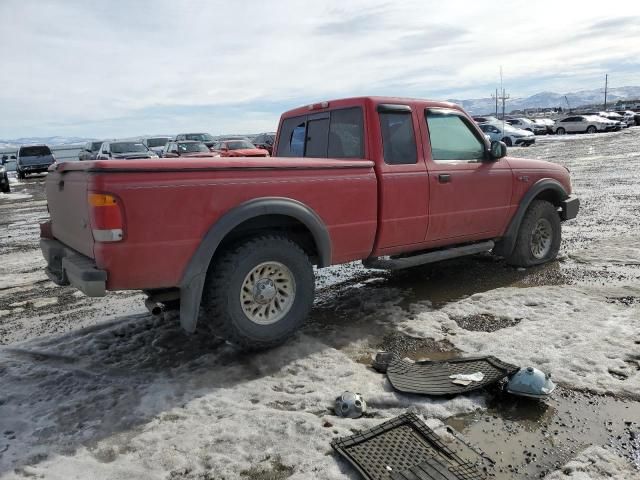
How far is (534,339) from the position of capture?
397 centimetres

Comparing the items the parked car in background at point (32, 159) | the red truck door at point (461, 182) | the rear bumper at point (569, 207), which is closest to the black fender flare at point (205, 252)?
the red truck door at point (461, 182)

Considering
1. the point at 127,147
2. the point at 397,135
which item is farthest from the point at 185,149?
the point at 397,135

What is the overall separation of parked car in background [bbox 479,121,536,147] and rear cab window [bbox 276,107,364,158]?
25548mm

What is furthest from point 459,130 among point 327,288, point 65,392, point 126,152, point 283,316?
point 126,152

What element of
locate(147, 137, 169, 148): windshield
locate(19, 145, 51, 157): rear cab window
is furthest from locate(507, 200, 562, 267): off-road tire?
locate(19, 145, 51, 157): rear cab window

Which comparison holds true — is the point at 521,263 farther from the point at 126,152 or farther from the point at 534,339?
the point at 126,152

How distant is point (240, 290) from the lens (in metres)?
3.76

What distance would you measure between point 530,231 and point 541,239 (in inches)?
14.5

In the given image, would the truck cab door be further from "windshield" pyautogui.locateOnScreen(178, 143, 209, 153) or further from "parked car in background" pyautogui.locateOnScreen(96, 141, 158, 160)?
"windshield" pyautogui.locateOnScreen(178, 143, 209, 153)

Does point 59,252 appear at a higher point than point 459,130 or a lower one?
lower

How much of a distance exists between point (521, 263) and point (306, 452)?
165 inches

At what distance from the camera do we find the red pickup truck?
335 cm

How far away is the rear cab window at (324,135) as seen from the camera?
185 inches

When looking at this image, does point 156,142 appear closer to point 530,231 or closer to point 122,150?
point 122,150
